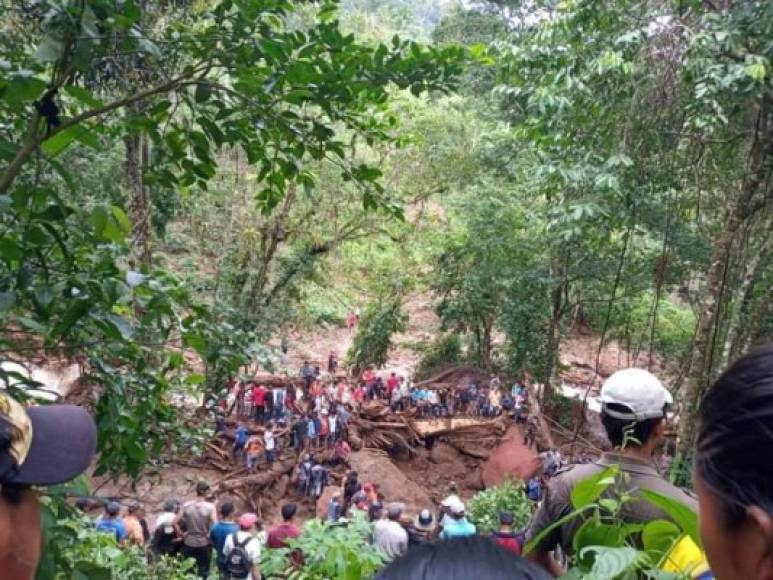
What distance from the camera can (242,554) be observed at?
5.43 m

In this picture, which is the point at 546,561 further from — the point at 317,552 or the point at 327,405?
the point at 327,405

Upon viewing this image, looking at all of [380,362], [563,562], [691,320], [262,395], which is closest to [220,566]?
[563,562]

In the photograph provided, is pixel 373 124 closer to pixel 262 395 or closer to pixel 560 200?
pixel 560 200

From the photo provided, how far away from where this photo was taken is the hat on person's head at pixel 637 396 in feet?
5.82

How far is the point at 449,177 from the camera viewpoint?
13.3 metres

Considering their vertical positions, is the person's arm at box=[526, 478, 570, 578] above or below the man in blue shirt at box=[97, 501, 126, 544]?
above

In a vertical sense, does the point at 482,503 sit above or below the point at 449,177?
below

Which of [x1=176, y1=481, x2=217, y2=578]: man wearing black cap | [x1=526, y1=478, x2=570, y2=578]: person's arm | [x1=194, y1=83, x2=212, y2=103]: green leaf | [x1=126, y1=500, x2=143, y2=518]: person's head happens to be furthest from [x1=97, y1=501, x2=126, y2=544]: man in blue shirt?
[x1=526, y1=478, x2=570, y2=578]: person's arm

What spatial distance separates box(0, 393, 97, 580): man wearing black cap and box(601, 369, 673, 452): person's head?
4.44 feet

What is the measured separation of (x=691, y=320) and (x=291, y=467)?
10476 millimetres

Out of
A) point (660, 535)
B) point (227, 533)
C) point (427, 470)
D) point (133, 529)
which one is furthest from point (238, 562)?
point (427, 470)

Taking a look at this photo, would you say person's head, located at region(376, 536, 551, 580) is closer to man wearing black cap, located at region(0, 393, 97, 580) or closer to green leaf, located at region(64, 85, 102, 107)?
man wearing black cap, located at region(0, 393, 97, 580)

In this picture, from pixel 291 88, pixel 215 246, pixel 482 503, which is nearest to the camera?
pixel 291 88

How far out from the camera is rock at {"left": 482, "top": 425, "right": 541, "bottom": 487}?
11828mm
